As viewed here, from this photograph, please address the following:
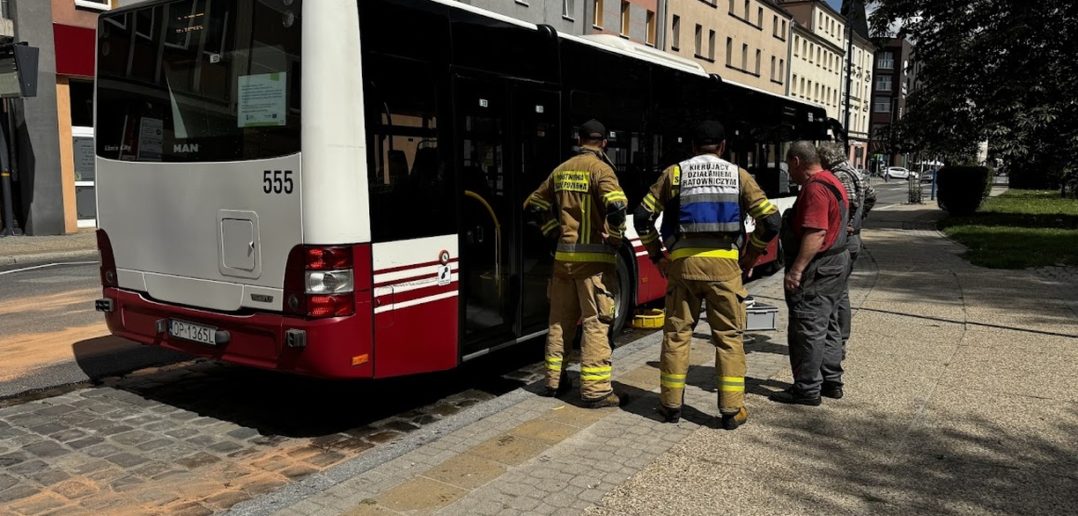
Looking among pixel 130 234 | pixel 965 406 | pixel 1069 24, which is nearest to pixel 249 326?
pixel 130 234

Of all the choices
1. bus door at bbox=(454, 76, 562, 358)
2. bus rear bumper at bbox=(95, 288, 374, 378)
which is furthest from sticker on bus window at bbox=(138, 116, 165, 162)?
bus door at bbox=(454, 76, 562, 358)

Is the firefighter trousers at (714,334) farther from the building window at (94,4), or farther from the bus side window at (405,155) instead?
the building window at (94,4)

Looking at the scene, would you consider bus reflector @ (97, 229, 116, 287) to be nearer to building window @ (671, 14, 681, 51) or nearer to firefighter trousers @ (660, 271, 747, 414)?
firefighter trousers @ (660, 271, 747, 414)

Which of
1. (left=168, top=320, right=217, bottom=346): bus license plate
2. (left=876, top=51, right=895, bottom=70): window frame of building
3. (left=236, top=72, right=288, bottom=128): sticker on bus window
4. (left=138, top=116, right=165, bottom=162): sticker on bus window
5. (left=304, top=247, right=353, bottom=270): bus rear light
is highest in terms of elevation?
(left=876, top=51, right=895, bottom=70): window frame of building

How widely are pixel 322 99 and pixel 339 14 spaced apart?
0.48m

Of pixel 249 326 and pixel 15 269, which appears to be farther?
pixel 15 269

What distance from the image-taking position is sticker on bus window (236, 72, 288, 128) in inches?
178

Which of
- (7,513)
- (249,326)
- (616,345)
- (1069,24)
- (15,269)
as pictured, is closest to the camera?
(7,513)

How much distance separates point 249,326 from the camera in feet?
15.6

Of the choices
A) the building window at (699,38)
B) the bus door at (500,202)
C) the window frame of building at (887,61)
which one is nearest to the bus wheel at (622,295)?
the bus door at (500,202)

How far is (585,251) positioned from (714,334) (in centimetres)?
101

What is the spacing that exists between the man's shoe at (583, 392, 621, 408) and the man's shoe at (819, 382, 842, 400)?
148 centimetres

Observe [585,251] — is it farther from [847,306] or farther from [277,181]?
[847,306]

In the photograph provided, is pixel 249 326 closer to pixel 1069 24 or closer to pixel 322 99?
pixel 322 99
